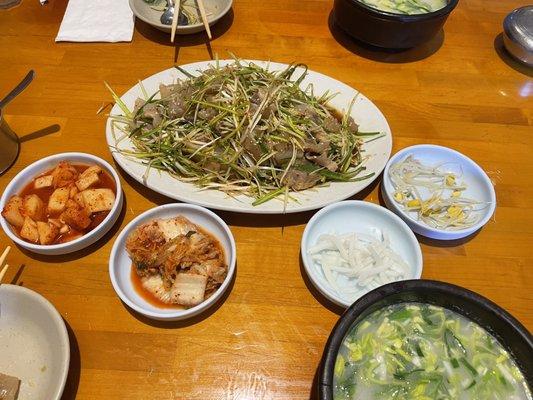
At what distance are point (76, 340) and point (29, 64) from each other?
6.50ft

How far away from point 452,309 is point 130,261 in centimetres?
131

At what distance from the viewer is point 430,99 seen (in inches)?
105

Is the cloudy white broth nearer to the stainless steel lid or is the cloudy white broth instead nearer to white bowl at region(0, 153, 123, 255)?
white bowl at region(0, 153, 123, 255)

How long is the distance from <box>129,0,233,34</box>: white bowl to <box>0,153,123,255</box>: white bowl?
1199 millimetres

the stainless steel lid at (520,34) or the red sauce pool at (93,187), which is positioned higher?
the stainless steel lid at (520,34)

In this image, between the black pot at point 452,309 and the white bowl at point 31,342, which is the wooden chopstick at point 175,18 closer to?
the white bowl at point 31,342

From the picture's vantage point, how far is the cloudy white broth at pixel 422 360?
1280mm

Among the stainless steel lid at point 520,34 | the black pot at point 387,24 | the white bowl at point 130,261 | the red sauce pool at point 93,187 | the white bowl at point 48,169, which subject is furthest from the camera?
the stainless steel lid at point 520,34

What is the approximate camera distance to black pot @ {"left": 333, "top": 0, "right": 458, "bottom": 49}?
2525 millimetres

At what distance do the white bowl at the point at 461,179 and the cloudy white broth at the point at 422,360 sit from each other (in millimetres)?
634

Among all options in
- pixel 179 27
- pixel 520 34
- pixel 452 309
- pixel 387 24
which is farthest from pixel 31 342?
pixel 520 34

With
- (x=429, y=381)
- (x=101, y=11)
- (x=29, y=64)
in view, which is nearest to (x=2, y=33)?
(x=29, y=64)

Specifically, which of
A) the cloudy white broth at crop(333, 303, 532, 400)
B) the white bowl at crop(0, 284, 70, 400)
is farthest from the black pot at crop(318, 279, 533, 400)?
the white bowl at crop(0, 284, 70, 400)

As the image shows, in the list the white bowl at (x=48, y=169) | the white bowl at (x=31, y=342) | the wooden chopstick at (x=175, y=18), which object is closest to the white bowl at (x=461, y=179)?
the white bowl at (x=48, y=169)
